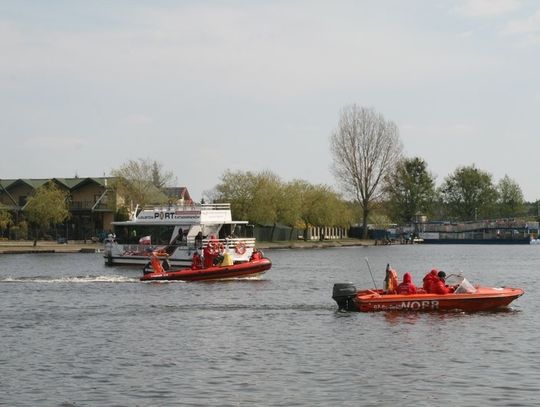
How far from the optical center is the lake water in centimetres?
2122

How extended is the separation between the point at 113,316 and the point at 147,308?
118 inches

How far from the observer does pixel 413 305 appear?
35562mm

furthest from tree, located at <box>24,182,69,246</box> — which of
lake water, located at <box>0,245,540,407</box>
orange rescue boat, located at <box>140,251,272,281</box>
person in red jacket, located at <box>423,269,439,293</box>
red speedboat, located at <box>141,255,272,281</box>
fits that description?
person in red jacket, located at <box>423,269,439,293</box>

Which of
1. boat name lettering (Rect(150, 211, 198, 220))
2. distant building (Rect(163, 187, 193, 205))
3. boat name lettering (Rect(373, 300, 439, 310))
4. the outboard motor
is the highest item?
distant building (Rect(163, 187, 193, 205))

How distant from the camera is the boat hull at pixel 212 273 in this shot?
5028 centimetres

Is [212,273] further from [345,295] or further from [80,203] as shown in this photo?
[80,203]

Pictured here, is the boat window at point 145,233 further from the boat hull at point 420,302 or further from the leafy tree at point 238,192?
the leafy tree at point 238,192

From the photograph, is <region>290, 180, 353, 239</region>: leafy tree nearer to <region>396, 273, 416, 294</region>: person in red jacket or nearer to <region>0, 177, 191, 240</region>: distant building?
<region>0, 177, 191, 240</region>: distant building

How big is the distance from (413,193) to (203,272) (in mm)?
133239

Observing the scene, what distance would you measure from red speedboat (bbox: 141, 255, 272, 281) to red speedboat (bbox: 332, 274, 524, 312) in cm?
1600

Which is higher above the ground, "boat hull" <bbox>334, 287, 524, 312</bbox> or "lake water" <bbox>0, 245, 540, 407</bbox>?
"boat hull" <bbox>334, 287, 524, 312</bbox>

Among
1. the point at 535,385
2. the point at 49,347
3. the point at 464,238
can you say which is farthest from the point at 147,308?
the point at 464,238

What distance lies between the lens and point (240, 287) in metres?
48.5

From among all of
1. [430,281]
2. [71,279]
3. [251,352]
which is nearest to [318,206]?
[71,279]
